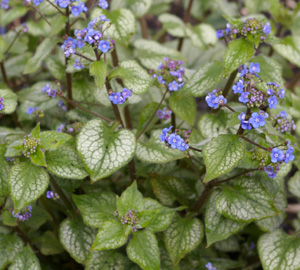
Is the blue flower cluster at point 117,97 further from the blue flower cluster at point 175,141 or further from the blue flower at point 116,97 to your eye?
the blue flower cluster at point 175,141

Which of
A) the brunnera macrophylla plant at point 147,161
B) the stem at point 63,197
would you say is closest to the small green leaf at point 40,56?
the brunnera macrophylla plant at point 147,161

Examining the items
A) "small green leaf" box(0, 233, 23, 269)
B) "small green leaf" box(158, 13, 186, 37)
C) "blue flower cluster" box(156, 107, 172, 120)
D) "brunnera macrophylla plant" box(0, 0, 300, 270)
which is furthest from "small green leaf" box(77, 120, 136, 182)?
"small green leaf" box(158, 13, 186, 37)

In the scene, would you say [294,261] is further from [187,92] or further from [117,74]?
[117,74]

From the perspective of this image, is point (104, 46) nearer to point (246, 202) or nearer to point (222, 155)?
point (222, 155)

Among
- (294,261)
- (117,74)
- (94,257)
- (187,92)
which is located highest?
(117,74)

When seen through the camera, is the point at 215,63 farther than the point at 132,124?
No

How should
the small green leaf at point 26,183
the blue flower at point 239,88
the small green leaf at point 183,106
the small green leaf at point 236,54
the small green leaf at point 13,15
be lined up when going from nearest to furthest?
the blue flower at point 239,88, the small green leaf at point 26,183, the small green leaf at point 236,54, the small green leaf at point 183,106, the small green leaf at point 13,15

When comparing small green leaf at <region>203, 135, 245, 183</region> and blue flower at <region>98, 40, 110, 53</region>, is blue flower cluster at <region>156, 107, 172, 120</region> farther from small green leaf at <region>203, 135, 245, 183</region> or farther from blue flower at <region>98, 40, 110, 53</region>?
blue flower at <region>98, 40, 110, 53</region>

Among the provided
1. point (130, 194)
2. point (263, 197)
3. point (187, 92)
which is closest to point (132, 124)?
point (187, 92)
